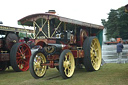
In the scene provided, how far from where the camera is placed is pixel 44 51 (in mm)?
6953

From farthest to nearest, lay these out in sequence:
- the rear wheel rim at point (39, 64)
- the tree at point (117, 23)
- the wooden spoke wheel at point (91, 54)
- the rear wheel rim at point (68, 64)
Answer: the tree at point (117, 23), the wooden spoke wheel at point (91, 54), the rear wheel rim at point (39, 64), the rear wheel rim at point (68, 64)

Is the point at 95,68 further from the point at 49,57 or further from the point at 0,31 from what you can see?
the point at 0,31

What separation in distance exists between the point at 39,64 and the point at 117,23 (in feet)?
135

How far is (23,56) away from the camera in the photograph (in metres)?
9.03

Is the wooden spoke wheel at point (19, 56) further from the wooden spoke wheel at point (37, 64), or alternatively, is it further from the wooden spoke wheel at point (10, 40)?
the wooden spoke wheel at point (37, 64)

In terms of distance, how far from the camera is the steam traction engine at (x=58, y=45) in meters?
6.36

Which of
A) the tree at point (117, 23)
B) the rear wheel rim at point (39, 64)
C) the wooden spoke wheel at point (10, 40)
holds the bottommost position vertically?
the rear wheel rim at point (39, 64)

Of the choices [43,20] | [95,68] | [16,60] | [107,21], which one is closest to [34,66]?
[43,20]

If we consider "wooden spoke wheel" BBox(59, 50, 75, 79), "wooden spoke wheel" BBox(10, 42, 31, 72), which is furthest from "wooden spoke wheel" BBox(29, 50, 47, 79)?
"wooden spoke wheel" BBox(10, 42, 31, 72)

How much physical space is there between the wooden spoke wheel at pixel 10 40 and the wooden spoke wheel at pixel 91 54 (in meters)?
3.12

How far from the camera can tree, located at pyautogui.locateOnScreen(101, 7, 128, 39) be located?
1784 inches

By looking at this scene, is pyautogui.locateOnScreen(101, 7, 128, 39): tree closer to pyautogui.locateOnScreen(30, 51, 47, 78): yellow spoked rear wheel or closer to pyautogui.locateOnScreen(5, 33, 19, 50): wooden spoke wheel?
pyautogui.locateOnScreen(5, 33, 19, 50): wooden spoke wheel

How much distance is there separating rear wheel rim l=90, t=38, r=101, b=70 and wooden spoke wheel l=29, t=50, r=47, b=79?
2.12 metres

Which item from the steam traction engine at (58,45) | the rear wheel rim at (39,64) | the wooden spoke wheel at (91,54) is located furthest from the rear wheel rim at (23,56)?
the wooden spoke wheel at (91,54)
